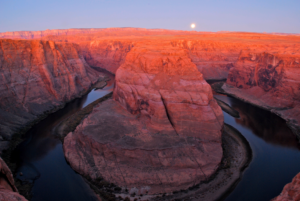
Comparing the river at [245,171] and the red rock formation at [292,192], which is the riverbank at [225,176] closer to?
the river at [245,171]

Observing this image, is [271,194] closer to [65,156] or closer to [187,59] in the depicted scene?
[187,59]

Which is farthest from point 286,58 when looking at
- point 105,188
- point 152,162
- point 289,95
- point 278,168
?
point 105,188

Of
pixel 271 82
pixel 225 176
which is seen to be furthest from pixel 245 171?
pixel 271 82

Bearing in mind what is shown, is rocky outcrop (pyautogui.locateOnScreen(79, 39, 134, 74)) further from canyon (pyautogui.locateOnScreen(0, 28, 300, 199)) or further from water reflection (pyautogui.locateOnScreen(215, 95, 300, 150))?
water reflection (pyautogui.locateOnScreen(215, 95, 300, 150))

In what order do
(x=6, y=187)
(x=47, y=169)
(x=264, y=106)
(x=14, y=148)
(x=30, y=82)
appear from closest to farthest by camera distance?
1. (x=6, y=187)
2. (x=47, y=169)
3. (x=14, y=148)
4. (x=30, y=82)
5. (x=264, y=106)

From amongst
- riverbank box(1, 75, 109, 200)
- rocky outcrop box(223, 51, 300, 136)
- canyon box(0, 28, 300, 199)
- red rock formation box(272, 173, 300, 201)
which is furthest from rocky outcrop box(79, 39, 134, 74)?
red rock formation box(272, 173, 300, 201)

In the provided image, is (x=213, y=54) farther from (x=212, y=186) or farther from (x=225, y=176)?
(x=212, y=186)

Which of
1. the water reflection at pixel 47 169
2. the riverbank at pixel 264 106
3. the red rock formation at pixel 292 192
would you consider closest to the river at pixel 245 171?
the water reflection at pixel 47 169
